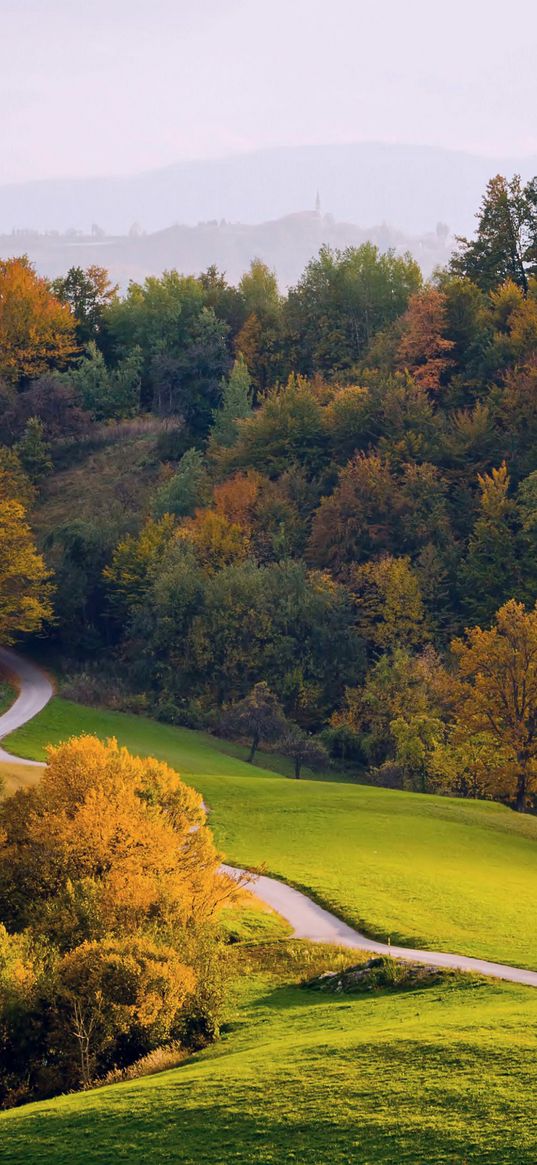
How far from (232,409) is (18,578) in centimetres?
2868

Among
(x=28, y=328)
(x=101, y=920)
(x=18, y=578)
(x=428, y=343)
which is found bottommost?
(x=101, y=920)

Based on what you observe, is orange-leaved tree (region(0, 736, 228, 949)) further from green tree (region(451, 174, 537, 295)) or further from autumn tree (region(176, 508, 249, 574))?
green tree (region(451, 174, 537, 295))

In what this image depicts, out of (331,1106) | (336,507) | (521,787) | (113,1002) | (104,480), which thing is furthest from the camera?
(104,480)

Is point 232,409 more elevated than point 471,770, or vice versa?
point 232,409

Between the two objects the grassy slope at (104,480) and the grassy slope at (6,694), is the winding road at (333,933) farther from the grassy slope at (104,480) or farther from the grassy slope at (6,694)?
the grassy slope at (104,480)

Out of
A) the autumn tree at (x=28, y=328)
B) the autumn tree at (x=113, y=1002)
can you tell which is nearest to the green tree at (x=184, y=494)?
the autumn tree at (x=28, y=328)

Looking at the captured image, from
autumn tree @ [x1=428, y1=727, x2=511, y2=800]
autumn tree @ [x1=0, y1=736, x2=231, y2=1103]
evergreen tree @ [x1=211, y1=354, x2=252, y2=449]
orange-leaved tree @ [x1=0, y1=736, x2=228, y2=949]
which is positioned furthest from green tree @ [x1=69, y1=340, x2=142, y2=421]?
orange-leaved tree @ [x1=0, y1=736, x2=228, y2=949]

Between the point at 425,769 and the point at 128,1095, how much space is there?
1659 inches

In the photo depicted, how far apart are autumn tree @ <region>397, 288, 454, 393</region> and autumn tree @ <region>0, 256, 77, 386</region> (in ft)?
112

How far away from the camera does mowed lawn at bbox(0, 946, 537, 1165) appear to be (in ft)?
66.4

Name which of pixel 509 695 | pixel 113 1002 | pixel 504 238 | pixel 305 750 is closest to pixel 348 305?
pixel 504 238

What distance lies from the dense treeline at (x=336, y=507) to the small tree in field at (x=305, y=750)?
2.28 metres

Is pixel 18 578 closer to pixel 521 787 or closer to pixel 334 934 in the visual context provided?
pixel 521 787

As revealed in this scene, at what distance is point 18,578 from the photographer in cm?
8394
